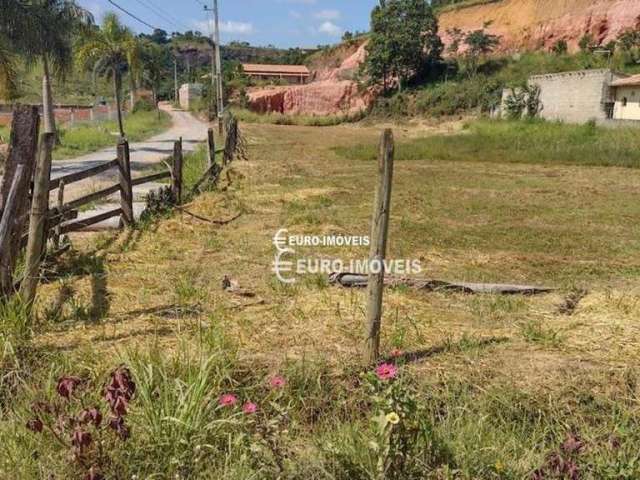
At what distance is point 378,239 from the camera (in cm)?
325

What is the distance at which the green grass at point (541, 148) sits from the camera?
17500 millimetres

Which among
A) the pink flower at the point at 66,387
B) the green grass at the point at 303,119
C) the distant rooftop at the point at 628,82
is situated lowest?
the pink flower at the point at 66,387

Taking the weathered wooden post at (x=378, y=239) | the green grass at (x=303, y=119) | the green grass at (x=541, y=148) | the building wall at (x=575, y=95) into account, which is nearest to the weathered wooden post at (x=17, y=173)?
the weathered wooden post at (x=378, y=239)

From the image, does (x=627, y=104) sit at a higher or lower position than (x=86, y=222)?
higher

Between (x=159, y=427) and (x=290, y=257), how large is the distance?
12.6ft

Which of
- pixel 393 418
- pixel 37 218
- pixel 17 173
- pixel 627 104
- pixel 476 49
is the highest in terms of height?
pixel 476 49

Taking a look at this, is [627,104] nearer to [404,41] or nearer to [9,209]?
[404,41]

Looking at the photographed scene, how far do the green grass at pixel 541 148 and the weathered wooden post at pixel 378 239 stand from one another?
48.9 feet

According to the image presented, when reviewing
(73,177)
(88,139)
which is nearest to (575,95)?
(88,139)

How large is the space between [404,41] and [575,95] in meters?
17.3

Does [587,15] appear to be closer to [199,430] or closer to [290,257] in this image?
[290,257]

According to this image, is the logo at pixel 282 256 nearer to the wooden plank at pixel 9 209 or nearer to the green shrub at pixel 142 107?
the wooden plank at pixel 9 209

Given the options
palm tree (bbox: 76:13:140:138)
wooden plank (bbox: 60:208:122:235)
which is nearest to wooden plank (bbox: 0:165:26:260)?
wooden plank (bbox: 60:208:122:235)

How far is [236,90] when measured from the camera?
55.1 m
